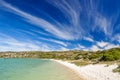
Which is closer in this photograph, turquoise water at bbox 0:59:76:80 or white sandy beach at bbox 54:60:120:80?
white sandy beach at bbox 54:60:120:80

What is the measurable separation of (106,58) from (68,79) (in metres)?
35.0

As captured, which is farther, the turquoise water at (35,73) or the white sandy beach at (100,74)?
the turquoise water at (35,73)

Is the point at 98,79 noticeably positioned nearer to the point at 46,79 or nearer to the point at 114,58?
the point at 46,79

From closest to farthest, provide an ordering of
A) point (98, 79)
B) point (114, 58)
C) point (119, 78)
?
point (119, 78)
point (98, 79)
point (114, 58)

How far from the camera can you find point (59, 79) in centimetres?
3344

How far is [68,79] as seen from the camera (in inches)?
1303

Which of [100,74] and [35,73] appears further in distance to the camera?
[35,73]

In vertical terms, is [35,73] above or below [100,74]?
above

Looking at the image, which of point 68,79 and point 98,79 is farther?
point 68,79

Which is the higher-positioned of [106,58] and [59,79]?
[106,58]

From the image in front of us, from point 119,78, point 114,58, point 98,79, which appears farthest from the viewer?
point 114,58

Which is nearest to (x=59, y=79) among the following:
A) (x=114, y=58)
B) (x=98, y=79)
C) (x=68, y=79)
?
(x=68, y=79)

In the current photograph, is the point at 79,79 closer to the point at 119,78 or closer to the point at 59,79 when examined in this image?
the point at 59,79

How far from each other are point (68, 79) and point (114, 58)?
3364 cm
